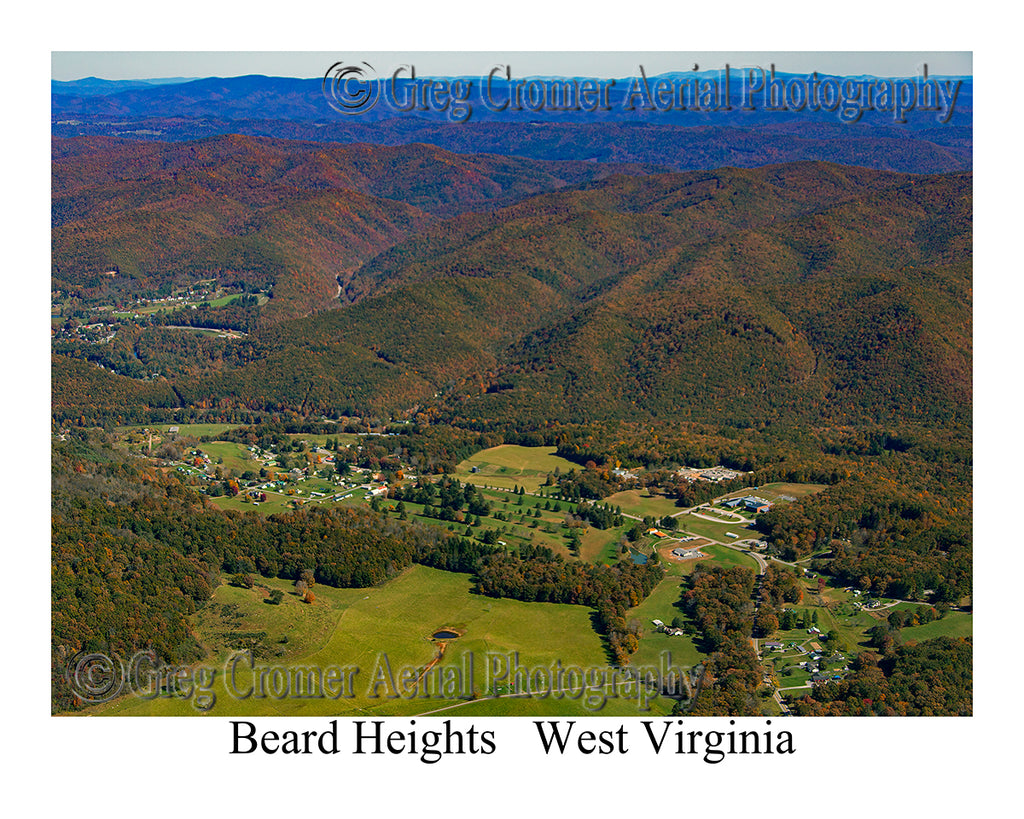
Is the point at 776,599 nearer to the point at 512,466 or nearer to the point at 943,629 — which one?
the point at 943,629

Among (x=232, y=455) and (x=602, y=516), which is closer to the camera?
(x=602, y=516)

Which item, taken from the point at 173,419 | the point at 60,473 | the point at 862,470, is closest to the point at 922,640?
the point at 862,470

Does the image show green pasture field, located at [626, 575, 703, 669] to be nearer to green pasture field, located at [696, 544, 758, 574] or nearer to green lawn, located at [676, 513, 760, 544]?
green pasture field, located at [696, 544, 758, 574]

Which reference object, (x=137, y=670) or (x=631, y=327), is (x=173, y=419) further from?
(x=137, y=670)

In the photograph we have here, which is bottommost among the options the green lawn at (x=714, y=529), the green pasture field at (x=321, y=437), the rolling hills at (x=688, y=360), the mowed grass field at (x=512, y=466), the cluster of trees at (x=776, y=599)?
the cluster of trees at (x=776, y=599)

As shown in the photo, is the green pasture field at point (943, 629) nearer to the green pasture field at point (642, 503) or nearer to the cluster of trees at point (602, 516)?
the green pasture field at point (642, 503)

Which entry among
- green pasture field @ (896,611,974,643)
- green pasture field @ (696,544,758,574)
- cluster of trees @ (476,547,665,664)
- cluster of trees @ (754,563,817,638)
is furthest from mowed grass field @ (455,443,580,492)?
green pasture field @ (896,611,974,643)

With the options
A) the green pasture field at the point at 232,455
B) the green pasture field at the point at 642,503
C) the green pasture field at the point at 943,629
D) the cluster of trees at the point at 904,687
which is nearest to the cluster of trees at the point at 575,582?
the green pasture field at the point at 642,503

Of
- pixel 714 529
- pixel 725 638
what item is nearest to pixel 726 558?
pixel 714 529
